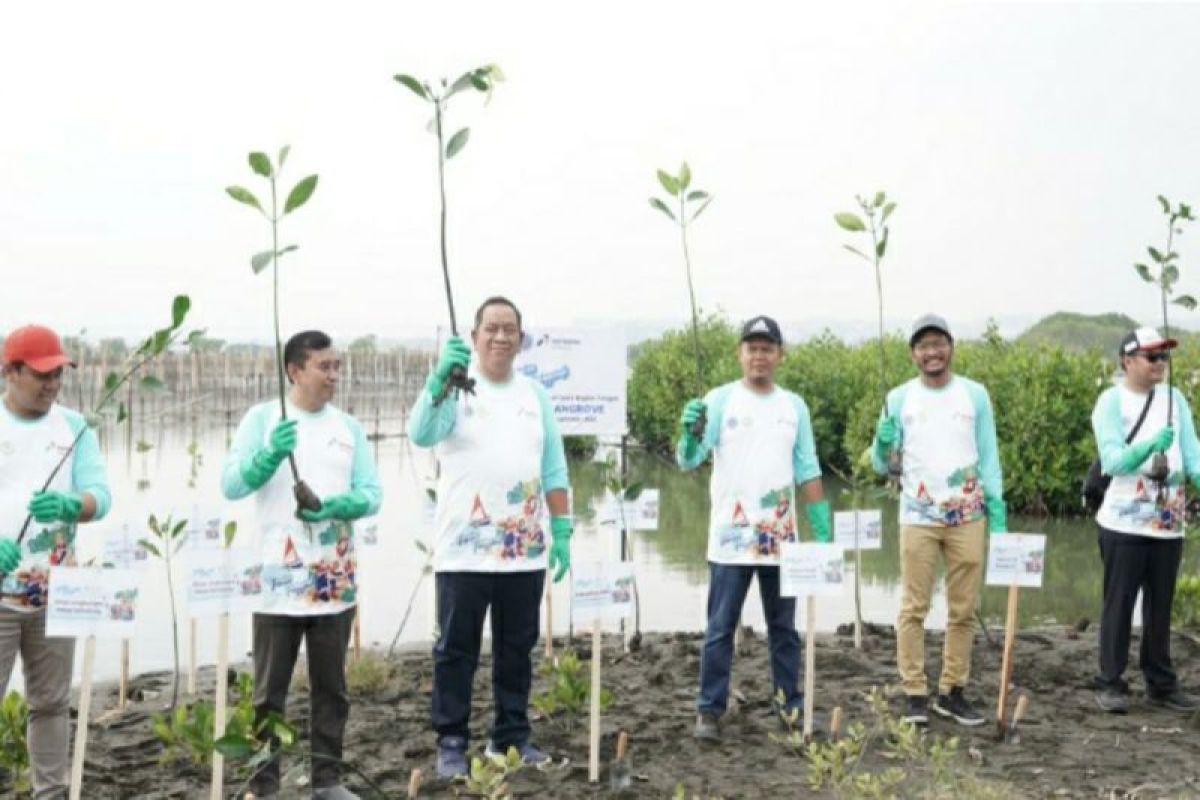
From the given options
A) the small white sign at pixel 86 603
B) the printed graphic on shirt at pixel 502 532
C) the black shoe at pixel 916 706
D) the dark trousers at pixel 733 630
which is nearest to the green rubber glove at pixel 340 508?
the printed graphic on shirt at pixel 502 532

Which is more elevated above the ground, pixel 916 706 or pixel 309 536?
pixel 309 536

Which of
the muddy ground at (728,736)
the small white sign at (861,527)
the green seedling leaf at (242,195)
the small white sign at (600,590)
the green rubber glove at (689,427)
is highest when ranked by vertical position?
the green seedling leaf at (242,195)

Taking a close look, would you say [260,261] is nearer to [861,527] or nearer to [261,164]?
[261,164]

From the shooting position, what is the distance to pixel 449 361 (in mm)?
4629

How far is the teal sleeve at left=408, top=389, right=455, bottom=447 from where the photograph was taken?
473 centimetres

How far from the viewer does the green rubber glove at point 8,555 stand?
13.3 ft

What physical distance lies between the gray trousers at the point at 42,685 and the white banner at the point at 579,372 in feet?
12.3

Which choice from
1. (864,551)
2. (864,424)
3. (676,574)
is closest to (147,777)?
(676,574)

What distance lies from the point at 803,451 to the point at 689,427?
1.84 ft

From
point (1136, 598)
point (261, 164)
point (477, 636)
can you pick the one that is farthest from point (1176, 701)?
point (261, 164)

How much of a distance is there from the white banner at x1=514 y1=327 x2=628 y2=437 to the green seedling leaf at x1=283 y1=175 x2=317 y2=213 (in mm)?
3505

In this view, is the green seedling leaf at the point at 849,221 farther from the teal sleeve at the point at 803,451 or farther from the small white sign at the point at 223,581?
the small white sign at the point at 223,581

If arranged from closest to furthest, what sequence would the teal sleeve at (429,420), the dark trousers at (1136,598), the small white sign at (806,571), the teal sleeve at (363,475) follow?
the teal sleeve at (363,475), the teal sleeve at (429,420), the small white sign at (806,571), the dark trousers at (1136,598)

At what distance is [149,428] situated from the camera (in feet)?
91.1
